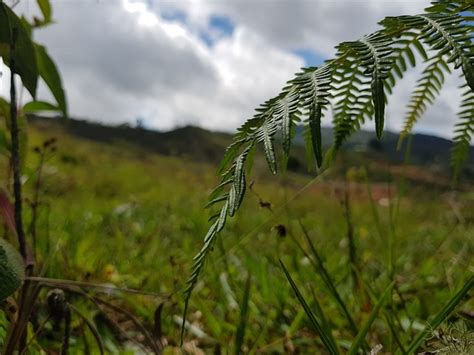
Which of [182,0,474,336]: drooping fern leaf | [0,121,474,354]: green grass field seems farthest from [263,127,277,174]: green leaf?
[0,121,474,354]: green grass field

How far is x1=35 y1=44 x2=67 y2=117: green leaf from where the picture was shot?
0.89 meters

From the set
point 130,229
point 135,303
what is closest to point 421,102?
point 135,303

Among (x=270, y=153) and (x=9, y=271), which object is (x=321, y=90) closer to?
(x=270, y=153)

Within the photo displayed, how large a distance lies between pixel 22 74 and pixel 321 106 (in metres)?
0.50

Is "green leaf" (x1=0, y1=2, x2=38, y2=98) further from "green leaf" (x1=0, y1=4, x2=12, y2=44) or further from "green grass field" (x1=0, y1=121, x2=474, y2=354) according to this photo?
"green grass field" (x1=0, y1=121, x2=474, y2=354)

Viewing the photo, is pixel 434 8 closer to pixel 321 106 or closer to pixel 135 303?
pixel 321 106

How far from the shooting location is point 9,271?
0.67 meters

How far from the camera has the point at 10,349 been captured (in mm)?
761

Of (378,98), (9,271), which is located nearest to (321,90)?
(378,98)

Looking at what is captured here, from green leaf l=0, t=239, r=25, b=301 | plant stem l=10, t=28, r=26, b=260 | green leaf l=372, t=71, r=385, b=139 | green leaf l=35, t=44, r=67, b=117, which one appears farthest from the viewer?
green leaf l=35, t=44, r=67, b=117

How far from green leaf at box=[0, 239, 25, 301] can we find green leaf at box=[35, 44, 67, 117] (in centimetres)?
28

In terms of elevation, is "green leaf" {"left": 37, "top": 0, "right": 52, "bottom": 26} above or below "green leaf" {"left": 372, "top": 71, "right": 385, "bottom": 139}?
above

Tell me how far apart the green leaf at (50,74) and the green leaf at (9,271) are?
0.93ft

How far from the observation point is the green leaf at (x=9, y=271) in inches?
25.9
